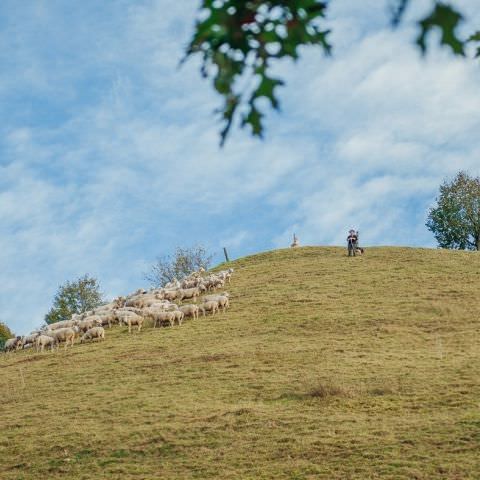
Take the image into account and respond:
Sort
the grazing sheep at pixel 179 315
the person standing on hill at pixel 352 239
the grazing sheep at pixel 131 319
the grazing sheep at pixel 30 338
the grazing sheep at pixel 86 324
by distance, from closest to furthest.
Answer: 1. the grazing sheep at pixel 179 315
2. the grazing sheep at pixel 131 319
3. the grazing sheep at pixel 86 324
4. the grazing sheep at pixel 30 338
5. the person standing on hill at pixel 352 239

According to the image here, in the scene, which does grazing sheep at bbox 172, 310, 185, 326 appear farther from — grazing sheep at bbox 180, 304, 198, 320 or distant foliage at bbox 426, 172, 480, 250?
distant foliage at bbox 426, 172, 480, 250

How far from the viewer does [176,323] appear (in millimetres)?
42062

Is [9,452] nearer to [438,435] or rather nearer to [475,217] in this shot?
[438,435]

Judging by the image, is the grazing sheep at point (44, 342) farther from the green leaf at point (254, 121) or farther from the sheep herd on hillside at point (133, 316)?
the green leaf at point (254, 121)

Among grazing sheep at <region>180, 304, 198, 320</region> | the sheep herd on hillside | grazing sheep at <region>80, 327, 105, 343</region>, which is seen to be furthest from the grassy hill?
grazing sheep at <region>180, 304, 198, 320</region>

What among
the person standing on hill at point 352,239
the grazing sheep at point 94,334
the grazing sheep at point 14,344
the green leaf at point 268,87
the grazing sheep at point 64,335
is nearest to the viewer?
the green leaf at point 268,87

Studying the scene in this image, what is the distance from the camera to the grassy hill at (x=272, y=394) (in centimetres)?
1964

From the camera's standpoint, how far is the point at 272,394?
84.2ft

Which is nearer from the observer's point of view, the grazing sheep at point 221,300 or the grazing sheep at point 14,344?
the grazing sheep at point 221,300

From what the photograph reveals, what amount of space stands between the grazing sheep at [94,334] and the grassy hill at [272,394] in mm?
583

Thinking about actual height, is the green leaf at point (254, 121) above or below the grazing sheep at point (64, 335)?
below

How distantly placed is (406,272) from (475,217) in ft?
113

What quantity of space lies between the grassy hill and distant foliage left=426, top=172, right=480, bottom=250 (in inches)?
1454

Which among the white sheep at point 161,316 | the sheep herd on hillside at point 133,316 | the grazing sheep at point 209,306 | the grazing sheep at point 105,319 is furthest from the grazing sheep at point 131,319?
the grazing sheep at point 209,306
